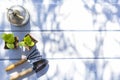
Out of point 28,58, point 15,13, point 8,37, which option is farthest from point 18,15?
point 28,58

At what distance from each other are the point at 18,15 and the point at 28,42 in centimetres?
17

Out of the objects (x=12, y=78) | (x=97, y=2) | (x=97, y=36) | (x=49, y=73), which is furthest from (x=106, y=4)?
(x=12, y=78)

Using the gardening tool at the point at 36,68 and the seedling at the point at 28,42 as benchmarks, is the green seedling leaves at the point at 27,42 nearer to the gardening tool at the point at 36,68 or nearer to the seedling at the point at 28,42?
the seedling at the point at 28,42

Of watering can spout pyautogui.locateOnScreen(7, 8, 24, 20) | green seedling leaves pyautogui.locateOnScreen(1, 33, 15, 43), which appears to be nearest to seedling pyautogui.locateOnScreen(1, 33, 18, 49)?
green seedling leaves pyautogui.locateOnScreen(1, 33, 15, 43)

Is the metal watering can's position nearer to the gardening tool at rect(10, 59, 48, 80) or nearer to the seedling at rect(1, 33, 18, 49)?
the seedling at rect(1, 33, 18, 49)

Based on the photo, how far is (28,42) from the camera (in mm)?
2256

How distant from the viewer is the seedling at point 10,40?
7.32ft

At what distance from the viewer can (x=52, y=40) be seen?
7.58ft

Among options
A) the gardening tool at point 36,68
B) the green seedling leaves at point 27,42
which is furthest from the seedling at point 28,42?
the gardening tool at point 36,68

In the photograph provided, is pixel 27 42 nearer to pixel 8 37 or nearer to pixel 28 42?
pixel 28 42

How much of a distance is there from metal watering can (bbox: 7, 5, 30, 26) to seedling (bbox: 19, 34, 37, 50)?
93 millimetres

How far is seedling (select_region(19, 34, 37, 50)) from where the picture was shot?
7.38 feet

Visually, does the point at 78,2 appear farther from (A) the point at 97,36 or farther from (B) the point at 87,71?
(B) the point at 87,71

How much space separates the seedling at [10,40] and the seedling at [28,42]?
0.04m
